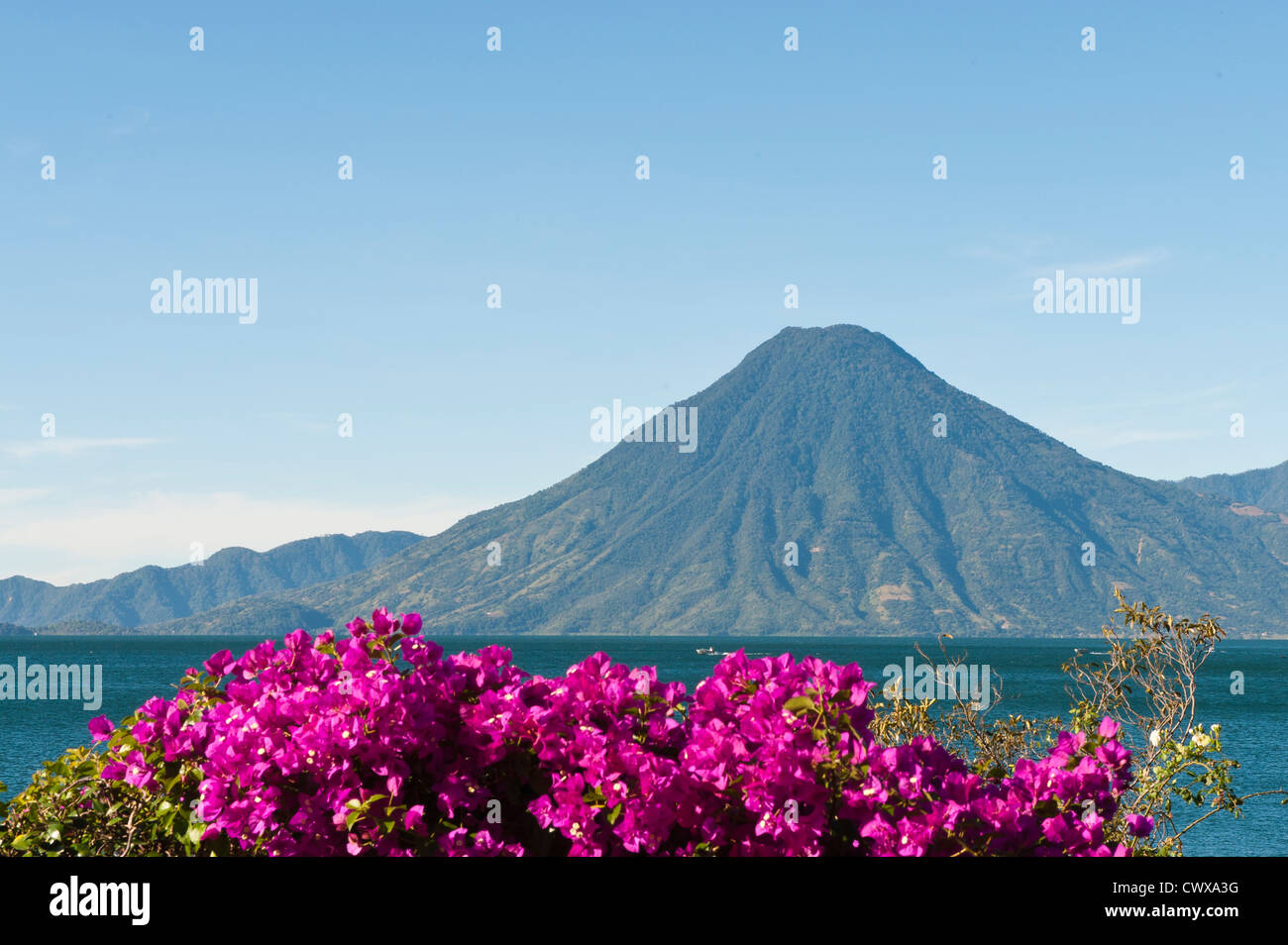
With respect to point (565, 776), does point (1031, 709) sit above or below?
below

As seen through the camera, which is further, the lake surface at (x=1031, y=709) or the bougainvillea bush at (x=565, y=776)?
the lake surface at (x=1031, y=709)

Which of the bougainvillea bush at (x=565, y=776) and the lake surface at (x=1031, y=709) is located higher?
the bougainvillea bush at (x=565, y=776)

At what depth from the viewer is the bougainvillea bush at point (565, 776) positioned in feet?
15.1

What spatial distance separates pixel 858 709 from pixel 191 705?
9.24 feet

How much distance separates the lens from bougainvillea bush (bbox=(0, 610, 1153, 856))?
4590 mm

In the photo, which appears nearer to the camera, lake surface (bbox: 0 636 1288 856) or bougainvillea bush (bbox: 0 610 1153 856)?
bougainvillea bush (bbox: 0 610 1153 856)

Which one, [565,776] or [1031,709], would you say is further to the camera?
[1031,709]

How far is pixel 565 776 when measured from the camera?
4.83 m

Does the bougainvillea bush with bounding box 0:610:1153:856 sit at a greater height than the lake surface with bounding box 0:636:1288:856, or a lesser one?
greater

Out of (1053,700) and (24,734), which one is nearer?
(24,734)
